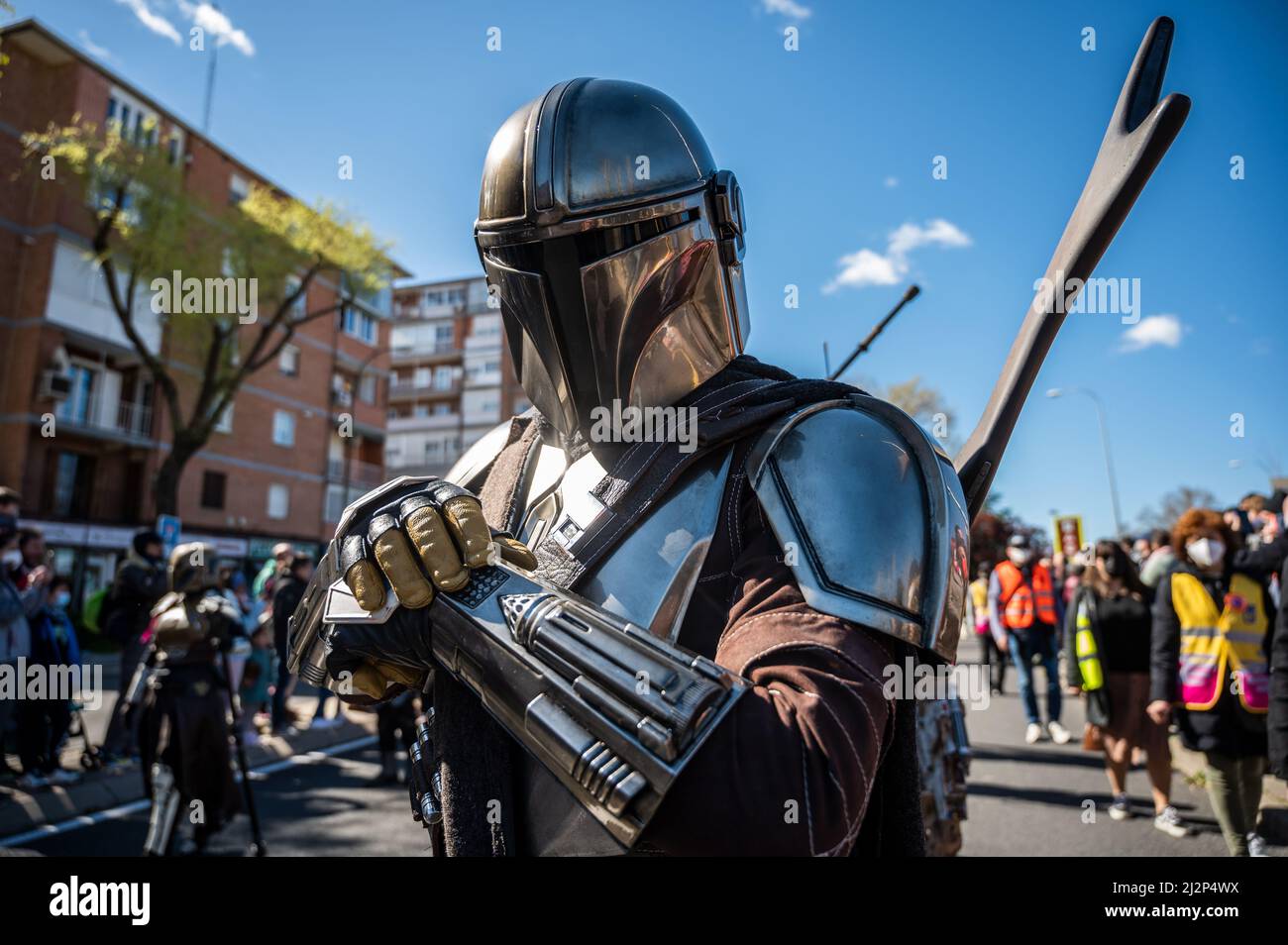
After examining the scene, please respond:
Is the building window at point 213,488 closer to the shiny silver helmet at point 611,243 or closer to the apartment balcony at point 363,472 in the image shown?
the apartment balcony at point 363,472

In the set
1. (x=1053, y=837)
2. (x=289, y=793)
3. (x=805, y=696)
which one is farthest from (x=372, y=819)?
(x=805, y=696)

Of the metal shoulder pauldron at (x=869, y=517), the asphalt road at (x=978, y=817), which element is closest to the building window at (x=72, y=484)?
the asphalt road at (x=978, y=817)

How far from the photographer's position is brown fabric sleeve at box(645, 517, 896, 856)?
92cm

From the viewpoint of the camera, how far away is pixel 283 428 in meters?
29.4

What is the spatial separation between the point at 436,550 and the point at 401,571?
0.06 meters

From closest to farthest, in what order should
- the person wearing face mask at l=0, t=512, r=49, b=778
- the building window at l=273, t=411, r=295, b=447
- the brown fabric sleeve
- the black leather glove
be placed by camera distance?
the brown fabric sleeve < the black leather glove < the person wearing face mask at l=0, t=512, r=49, b=778 < the building window at l=273, t=411, r=295, b=447

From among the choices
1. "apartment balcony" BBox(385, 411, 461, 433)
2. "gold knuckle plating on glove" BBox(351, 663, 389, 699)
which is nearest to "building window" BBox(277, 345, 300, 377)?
"apartment balcony" BBox(385, 411, 461, 433)

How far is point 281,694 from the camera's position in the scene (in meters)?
8.95

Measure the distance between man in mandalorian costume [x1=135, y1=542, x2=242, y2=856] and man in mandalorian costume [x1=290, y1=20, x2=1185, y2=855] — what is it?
4.22 m

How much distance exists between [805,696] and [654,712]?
0.19 metres

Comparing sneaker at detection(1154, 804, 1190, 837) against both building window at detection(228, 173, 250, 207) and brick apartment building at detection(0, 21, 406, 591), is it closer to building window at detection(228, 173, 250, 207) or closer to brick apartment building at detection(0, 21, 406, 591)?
brick apartment building at detection(0, 21, 406, 591)
